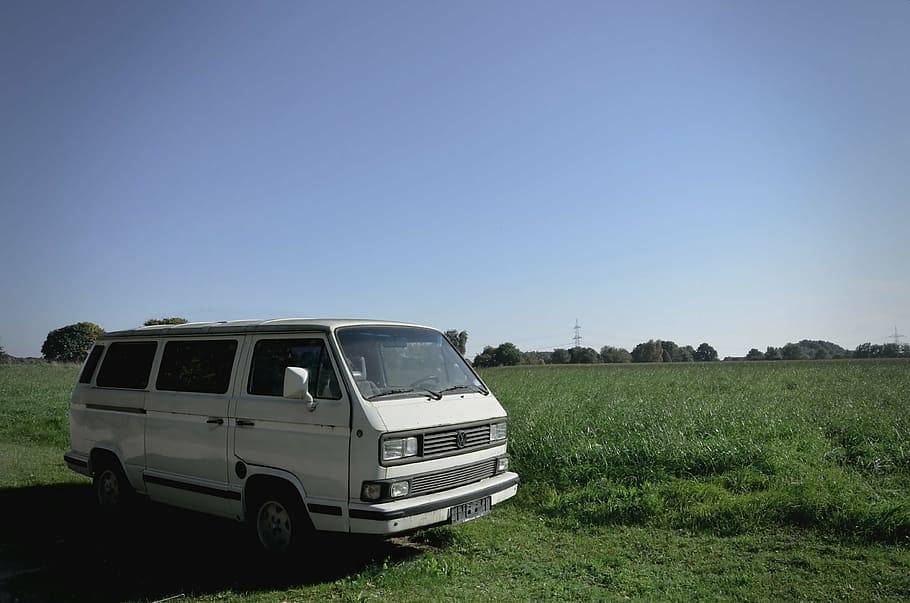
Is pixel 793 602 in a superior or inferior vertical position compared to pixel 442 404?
inferior

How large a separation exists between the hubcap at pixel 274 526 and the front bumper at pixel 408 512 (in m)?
0.98

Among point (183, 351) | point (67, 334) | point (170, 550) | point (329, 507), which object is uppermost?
point (67, 334)

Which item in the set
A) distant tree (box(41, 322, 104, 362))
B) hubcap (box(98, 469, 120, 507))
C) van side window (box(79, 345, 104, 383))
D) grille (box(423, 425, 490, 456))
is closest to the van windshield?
grille (box(423, 425, 490, 456))

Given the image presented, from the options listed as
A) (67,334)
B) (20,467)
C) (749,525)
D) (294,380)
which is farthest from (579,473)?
(67,334)

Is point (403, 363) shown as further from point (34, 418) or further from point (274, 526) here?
point (34, 418)

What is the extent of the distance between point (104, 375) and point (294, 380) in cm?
455

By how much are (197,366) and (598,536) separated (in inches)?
202

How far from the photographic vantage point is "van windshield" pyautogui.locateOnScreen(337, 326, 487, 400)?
628 cm

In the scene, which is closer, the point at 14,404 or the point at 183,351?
the point at 183,351

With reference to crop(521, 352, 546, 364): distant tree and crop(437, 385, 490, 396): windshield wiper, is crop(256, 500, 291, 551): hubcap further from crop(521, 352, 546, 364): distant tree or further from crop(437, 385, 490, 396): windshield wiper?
crop(521, 352, 546, 364): distant tree

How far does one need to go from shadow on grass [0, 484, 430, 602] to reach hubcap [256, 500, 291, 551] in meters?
0.19

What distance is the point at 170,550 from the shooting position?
707 centimetres

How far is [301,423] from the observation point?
20.1 ft

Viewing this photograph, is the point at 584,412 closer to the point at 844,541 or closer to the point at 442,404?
the point at 844,541
